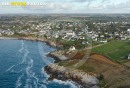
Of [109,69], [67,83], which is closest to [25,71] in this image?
[67,83]

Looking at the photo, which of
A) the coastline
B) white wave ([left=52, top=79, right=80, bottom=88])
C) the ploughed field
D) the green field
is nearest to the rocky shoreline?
the coastline

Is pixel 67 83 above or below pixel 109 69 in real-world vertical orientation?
below

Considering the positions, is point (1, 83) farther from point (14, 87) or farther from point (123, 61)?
point (123, 61)

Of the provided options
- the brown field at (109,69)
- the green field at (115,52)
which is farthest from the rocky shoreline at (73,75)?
the green field at (115,52)

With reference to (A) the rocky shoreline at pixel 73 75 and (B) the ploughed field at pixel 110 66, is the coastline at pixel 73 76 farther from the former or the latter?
(B) the ploughed field at pixel 110 66

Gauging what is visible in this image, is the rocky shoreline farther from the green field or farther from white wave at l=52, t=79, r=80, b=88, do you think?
the green field

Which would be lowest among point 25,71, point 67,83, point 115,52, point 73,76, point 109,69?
point 25,71

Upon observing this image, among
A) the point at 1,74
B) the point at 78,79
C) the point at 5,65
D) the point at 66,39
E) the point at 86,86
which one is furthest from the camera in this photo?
the point at 66,39

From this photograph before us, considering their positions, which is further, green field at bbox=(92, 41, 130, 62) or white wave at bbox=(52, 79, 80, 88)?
green field at bbox=(92, 41, 130, 62)

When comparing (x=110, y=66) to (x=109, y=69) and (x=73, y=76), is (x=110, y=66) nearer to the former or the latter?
(x=109, y=69)

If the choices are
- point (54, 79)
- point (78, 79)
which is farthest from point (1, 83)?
point (78, 79)

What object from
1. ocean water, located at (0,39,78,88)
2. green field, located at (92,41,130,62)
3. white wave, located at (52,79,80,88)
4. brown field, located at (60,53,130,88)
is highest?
brown field, located at (60,53,130,88)
